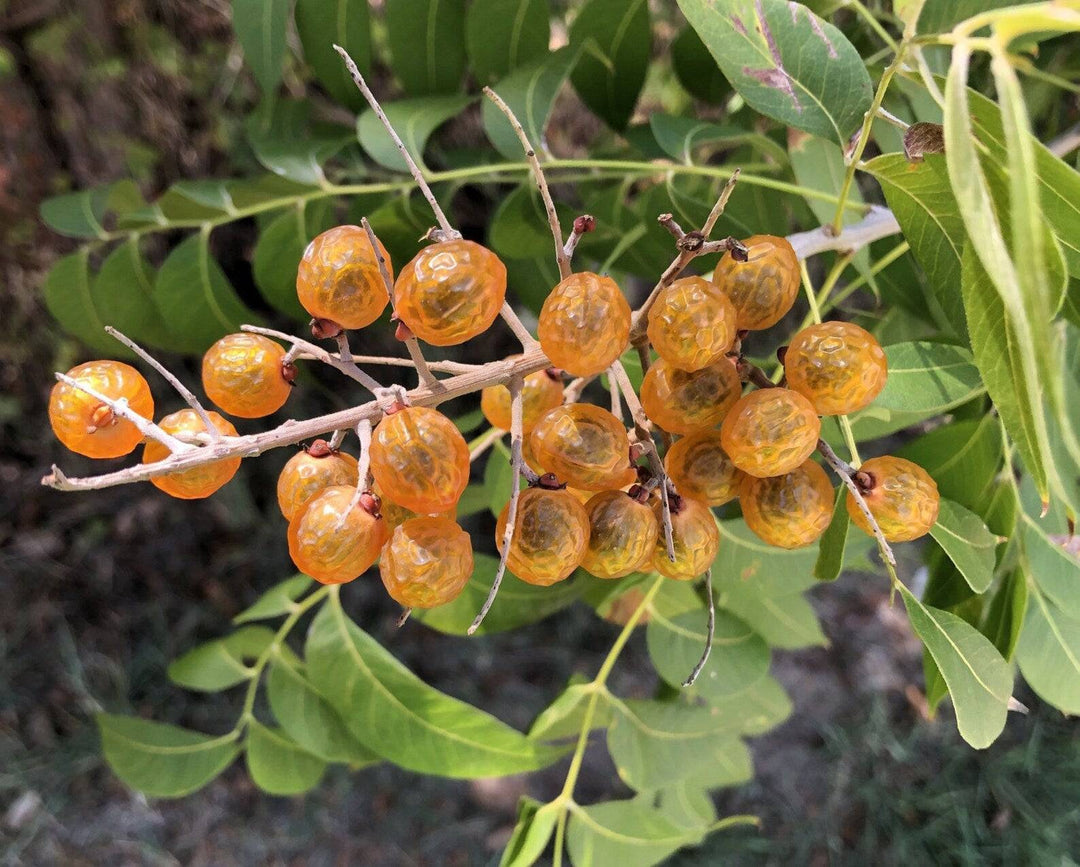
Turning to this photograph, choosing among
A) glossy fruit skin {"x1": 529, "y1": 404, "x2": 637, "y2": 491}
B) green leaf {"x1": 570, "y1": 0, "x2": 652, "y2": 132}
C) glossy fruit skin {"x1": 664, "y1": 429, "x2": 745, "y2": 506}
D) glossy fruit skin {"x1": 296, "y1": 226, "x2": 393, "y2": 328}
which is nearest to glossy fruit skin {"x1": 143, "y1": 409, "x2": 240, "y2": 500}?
glossy fruit skin {"x1": 296, "y1": 226, "x2": 393, "y2": 328}

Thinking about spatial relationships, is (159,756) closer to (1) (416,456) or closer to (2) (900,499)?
(1) (416,456)

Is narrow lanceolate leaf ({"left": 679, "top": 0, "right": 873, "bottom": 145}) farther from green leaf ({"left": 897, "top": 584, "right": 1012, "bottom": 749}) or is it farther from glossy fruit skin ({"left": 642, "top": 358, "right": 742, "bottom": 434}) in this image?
green leaf ({"left": 897, "top": 584, "right": 1012, "bottom": 749})

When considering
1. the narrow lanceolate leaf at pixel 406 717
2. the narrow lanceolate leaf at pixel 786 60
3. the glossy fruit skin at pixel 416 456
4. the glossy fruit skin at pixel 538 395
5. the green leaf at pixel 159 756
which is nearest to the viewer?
the glossy fruit skin at pixel 416 456

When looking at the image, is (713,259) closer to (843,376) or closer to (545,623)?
(843,376)

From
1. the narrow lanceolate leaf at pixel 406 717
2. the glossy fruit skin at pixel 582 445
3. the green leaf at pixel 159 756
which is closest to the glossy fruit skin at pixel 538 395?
the glossy fruit skin at pixel 582 445

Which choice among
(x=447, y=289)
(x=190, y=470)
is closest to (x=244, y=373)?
(x=190, y=470)

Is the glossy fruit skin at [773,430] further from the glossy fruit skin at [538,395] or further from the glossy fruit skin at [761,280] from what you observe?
the glossy fruit skin at [538,395]
